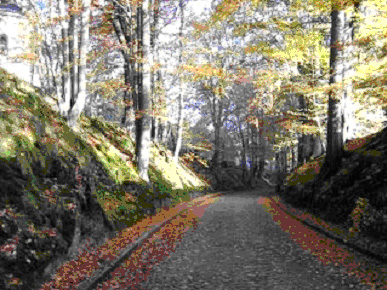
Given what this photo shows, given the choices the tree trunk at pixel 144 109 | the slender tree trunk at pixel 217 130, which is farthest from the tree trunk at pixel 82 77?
the slender tree trunk at pixel 217 130

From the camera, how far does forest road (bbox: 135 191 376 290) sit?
17.5ft

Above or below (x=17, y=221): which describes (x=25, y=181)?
above

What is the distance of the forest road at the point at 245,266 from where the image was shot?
5340 mm

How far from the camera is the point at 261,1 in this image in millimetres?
12594

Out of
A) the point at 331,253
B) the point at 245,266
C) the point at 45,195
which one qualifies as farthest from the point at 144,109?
the point at 331,253

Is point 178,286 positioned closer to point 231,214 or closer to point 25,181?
point 25,181

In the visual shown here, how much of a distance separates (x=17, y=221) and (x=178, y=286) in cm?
268

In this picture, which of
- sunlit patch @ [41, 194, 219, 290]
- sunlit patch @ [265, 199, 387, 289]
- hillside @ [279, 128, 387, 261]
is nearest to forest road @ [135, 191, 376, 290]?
sunlit patch @ [265, 199, 387, 289]

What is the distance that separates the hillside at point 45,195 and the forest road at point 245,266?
68.3 inches

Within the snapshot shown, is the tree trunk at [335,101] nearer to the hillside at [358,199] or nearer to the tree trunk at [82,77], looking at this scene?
the hillside at [358,199]

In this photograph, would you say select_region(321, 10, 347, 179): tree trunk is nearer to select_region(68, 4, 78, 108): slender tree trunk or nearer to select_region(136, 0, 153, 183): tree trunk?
select_region(136, 0, 153, 183): tree trunk

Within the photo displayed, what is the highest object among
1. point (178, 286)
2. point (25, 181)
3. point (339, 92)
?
point (339, 92)

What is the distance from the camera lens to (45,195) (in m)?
6.10

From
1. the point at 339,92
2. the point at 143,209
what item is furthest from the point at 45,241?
the point at 339,92
